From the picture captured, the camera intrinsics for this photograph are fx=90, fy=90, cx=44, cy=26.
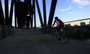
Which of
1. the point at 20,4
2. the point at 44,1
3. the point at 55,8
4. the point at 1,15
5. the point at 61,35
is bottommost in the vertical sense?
the point at 61,35

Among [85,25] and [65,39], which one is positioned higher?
[85,25]

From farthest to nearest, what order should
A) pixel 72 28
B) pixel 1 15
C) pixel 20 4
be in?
1. pixel 20 4
2. pixel 1 15
3. pixel 72 28

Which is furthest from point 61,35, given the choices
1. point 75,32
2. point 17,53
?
point 17,53

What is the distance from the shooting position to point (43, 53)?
10.3 feet

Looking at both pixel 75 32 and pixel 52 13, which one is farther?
pixel 52 13

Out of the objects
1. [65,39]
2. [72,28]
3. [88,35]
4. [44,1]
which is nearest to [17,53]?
[65,39]

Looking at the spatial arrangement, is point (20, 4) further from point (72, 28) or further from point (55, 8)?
point (72, 28)

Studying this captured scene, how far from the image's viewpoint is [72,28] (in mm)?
6531

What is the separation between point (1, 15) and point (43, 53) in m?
11.1

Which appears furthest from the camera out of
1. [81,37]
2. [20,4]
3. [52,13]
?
[20,4]

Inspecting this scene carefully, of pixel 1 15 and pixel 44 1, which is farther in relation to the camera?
pixel 44 1

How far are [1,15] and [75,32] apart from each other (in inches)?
406

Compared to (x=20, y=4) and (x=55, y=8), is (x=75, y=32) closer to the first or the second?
(x=55, y=8)

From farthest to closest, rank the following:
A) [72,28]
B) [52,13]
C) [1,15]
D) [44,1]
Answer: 1. [44,1]
2. [52,13]
3. [1,15]
4. [72,28]
